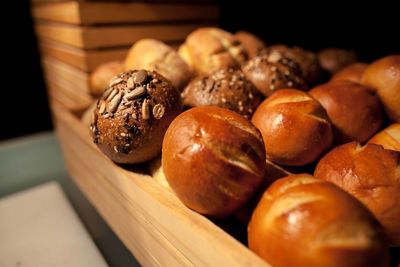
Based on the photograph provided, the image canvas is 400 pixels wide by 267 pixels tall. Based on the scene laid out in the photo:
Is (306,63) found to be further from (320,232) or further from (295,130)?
(320,232)

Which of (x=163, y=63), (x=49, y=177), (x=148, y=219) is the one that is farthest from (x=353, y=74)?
(x=49, y=177)

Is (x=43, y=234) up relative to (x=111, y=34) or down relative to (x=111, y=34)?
down

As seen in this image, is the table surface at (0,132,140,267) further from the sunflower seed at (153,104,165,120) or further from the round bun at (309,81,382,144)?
the round bun at (309,81,382,144)

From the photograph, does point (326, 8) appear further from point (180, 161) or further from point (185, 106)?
point (180, 161)

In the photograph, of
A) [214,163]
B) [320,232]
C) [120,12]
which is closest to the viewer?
[320,232]

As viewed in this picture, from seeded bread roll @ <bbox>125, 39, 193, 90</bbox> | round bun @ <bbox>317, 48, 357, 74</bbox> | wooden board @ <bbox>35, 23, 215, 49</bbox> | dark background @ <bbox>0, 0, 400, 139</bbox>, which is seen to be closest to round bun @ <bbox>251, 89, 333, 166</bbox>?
seeded bread roll @ <bbox>125, 39, 193, 90</bbox>

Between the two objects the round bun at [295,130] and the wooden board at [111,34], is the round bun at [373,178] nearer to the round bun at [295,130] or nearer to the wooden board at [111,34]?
the round bun at [295,130]

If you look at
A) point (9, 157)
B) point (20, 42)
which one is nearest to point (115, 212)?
point (9, 157)
